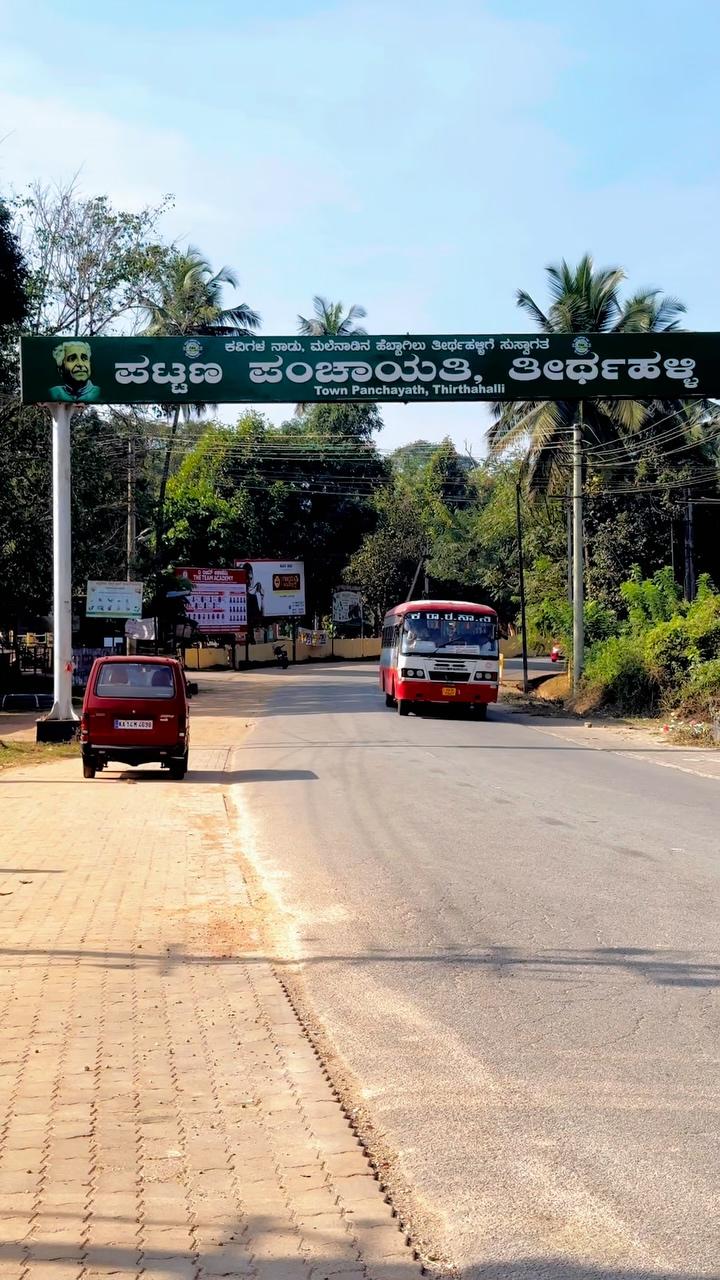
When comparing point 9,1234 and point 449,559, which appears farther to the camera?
point 449,559

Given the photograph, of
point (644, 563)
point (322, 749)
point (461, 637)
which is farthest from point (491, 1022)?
point (644, 563)

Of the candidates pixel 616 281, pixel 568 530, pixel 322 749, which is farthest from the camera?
pixel 568 530

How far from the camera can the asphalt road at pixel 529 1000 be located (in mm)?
4141

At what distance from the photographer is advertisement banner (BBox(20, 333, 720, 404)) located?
932 inches

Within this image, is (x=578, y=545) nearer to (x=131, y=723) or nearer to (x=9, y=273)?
(x=9, y=273)

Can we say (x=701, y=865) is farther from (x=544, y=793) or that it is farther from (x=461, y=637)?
(x=461, y=637)

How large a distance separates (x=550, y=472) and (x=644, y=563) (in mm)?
6296

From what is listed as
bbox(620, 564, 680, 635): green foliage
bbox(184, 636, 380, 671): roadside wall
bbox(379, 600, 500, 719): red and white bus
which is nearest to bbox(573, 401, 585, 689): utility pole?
bbox(620, 564, 680, 635): green foliage

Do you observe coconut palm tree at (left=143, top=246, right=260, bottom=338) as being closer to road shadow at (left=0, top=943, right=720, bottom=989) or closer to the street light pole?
the street light pole

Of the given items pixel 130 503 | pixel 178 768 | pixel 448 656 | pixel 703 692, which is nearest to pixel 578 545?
pixel 448 656

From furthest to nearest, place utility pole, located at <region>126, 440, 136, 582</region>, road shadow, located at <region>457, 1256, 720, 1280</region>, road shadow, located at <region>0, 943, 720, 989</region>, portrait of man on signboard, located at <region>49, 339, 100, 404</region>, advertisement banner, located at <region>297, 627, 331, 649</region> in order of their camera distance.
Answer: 1. advertisement banner, located at <region>297, 627, 331, 649</region>
2. utility pole, located at <region>126, 440, 136, 582</region>
3. portrait of man on signboard, located at <region>49, 339, 100, 404</region>
4. road shadow, located at <region>0, 943, 720, 989</region>
5. road shadow, located at <region>457, 1256, 720, 1280</region>

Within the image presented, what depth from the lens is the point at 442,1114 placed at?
5.05 metres

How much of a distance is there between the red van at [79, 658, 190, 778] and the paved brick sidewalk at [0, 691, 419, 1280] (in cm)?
794

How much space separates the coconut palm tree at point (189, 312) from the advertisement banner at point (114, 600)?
9152 millimetres
